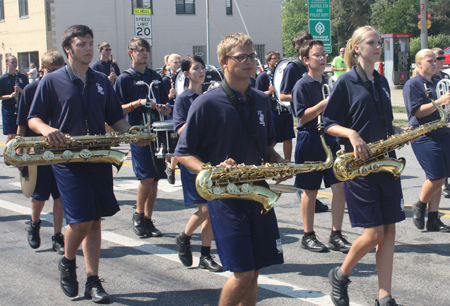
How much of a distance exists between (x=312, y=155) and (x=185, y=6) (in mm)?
29435

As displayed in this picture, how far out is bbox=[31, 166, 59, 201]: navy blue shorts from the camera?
5926mm

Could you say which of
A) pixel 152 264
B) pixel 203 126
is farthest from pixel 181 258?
pixel 203 126

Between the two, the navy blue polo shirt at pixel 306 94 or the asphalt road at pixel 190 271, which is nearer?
the asphalt road at pixel 190 271

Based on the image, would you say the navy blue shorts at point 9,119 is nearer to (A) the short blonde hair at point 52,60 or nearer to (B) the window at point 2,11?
(A) the short blonde hair at point 52,60

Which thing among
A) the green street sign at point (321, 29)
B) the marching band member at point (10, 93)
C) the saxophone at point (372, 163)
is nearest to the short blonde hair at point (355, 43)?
the saxophone at point (372, 163)

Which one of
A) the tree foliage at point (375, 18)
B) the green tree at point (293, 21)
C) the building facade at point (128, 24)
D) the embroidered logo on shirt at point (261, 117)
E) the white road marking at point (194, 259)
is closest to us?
the embroidered logo on shirt at point (261, 117)

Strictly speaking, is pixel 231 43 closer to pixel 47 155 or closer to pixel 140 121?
pixel 47 155

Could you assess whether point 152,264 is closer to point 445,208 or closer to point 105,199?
point 105,199

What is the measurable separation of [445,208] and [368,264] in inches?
100

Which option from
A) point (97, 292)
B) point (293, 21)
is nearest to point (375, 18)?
point (293, 21)

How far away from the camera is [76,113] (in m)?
4.41

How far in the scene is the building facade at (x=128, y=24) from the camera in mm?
31391

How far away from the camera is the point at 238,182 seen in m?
3.31

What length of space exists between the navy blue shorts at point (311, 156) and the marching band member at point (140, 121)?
1642mm
